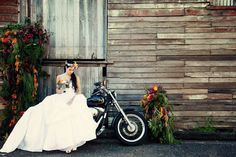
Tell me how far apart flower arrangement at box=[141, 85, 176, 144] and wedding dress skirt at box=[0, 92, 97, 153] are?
4.20ft

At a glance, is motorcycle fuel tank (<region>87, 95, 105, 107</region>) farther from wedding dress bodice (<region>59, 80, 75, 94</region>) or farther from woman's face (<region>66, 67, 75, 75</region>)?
woman's face (<region>66, 67, 75, 75</region>)

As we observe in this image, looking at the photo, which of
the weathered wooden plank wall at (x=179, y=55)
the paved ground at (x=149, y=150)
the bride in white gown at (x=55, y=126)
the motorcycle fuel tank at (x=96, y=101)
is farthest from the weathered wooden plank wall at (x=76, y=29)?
the paved ground at (x=149, y=150)

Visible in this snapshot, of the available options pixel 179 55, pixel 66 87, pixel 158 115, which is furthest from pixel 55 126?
pixel 179 55

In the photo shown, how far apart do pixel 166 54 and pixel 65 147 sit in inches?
128

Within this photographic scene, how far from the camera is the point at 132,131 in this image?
7648 millimetres

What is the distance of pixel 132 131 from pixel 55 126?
1.57m

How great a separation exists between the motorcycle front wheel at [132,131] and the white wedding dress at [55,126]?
2.09ft

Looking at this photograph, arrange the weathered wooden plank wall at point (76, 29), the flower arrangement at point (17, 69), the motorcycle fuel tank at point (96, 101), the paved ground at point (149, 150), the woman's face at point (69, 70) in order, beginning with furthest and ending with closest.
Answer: the weathered wooden plank wall at point (76, 29)
the flower arrangement at point (17, 69)
the woman's face at point (69, 70)
the motorcycle fuel tank at point (96, 101)
the paved ground at point (149, 150)

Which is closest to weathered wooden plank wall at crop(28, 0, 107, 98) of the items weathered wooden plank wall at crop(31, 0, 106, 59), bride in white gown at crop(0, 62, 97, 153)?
weathered wooden plank wall at crop(31, 0, 106, 59)

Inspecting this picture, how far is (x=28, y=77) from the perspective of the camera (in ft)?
26.7

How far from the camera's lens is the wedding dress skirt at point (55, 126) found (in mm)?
7086

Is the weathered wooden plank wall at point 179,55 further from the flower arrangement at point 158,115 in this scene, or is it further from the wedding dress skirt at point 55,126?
the wedding dress skirt at point 55,126

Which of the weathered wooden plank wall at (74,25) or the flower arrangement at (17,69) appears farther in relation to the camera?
the weathered wooden plank wall at (74,25)

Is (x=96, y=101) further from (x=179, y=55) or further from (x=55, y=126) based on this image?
(x=179, y=55)
